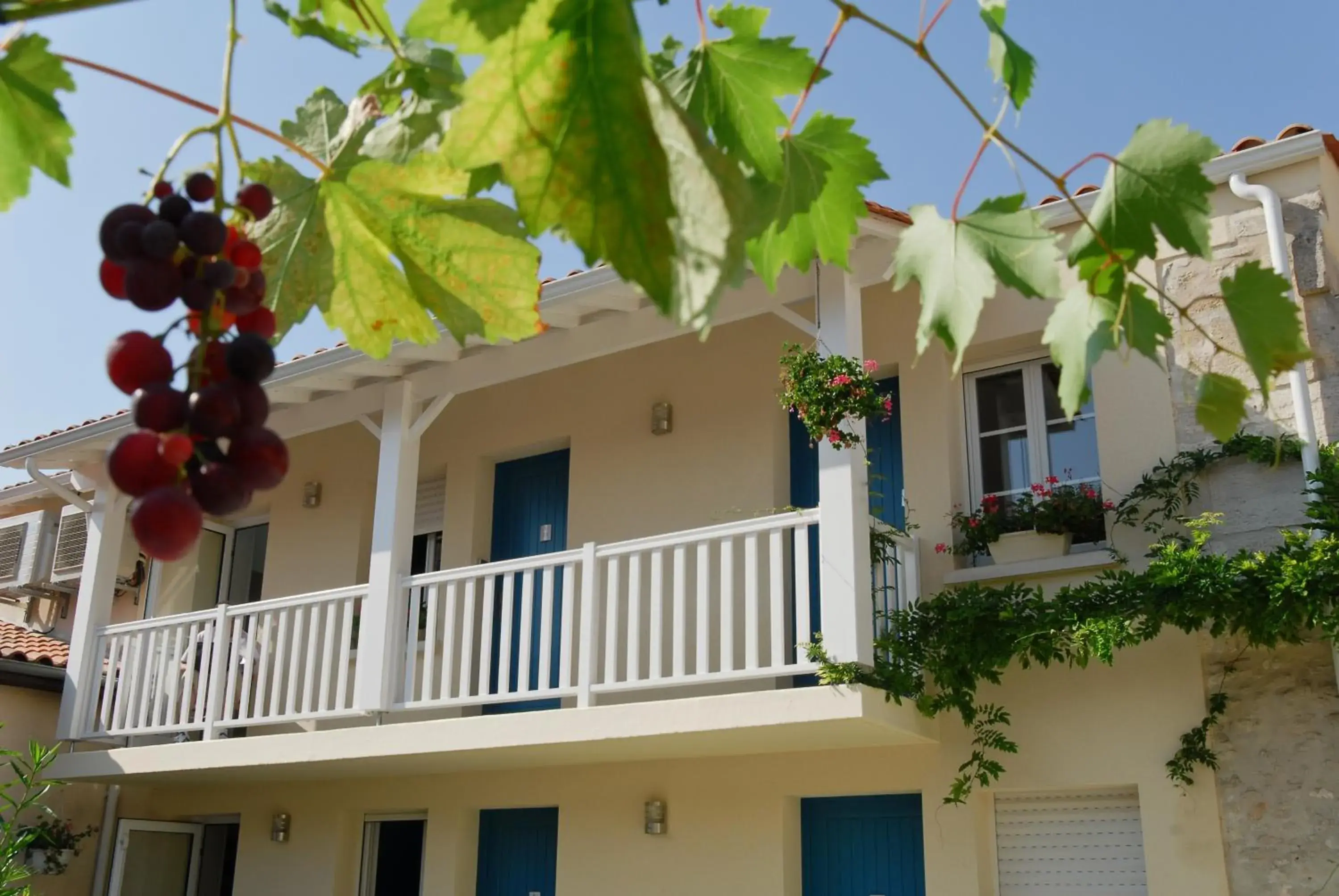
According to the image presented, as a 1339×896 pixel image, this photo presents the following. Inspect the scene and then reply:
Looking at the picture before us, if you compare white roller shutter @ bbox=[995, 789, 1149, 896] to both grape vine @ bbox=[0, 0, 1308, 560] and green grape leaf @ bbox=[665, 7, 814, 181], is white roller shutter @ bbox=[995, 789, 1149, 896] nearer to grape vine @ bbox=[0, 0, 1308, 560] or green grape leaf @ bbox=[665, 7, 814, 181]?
grape vine @ bbox=[0, 0, 1308, 560]

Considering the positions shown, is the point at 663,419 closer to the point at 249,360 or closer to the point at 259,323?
the point at 259,323

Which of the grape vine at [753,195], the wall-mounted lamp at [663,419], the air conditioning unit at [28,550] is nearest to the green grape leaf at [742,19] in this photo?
the grape vine at [753,195]

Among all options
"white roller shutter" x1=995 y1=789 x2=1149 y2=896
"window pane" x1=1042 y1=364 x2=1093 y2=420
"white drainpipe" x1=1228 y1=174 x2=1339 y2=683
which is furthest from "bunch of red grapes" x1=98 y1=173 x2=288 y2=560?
"window pane" x1=1042 y1=364 x2=1093 y2=420

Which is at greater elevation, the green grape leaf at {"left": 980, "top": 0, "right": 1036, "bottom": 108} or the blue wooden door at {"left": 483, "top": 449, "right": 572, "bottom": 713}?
the blue wooden door at {"left": 483, "top": 449, "right": 572, "bottom": 713}

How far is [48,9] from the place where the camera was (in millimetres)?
998

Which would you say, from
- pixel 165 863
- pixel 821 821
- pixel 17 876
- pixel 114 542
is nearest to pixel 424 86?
pixel 17 876

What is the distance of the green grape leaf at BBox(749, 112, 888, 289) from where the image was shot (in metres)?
1.49

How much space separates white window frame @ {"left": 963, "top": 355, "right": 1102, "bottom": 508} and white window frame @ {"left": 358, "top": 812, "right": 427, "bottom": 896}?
5031 millimetres

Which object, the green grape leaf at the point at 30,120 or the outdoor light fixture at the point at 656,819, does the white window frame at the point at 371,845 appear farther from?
the green grape leaf at the point at 30,120

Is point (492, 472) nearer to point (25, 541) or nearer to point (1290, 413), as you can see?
point (25, 541)

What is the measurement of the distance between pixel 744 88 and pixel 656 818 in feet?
25.1

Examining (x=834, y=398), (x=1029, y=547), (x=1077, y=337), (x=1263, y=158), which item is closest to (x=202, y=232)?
(x=1077, y=337)

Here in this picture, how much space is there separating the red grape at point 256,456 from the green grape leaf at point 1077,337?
2.87 feet

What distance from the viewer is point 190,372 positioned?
1.03 metres
